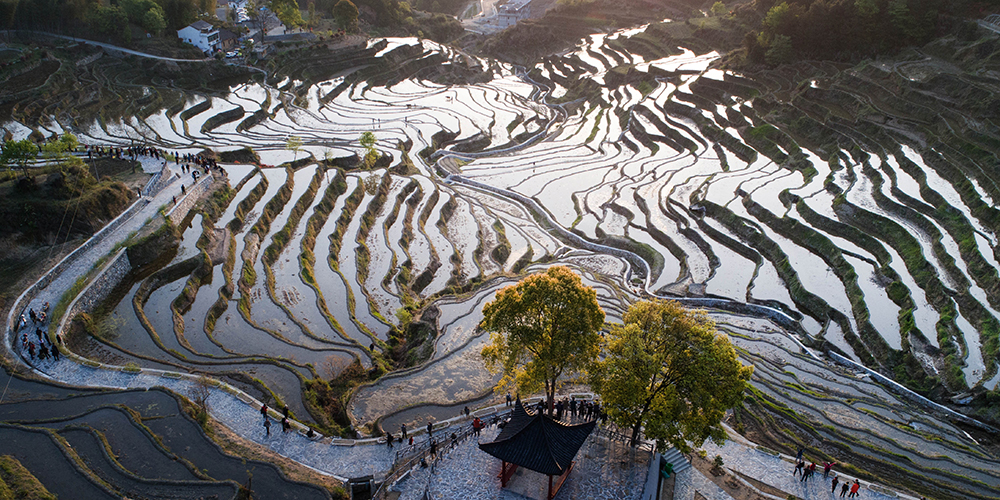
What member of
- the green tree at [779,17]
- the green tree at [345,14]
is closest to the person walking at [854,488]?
the green tree at [779,17]

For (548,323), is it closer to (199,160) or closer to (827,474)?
(827,474)

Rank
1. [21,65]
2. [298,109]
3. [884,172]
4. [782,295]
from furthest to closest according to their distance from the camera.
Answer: [298,109] < [21,65] < [884,172] < [782,295]

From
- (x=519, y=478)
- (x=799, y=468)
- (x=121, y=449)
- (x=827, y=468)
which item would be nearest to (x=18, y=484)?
(x=121, y=449)

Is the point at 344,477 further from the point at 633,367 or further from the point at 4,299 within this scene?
the point at 4,299

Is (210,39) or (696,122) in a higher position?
(210,39)

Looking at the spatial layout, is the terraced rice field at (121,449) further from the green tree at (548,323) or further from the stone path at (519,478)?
the green tree at (548,323)

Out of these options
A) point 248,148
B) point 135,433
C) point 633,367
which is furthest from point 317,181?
point 633,367
